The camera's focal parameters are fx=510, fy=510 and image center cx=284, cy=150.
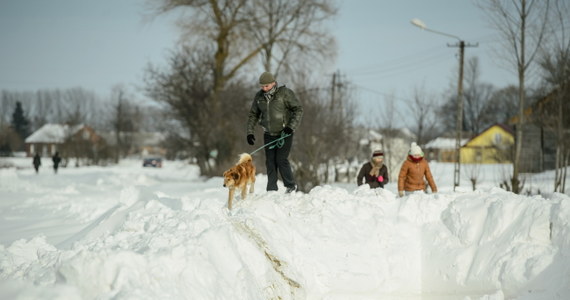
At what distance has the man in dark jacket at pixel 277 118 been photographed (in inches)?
291

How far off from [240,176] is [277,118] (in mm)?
1221

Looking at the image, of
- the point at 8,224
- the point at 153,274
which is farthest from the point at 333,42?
the point at 153,274

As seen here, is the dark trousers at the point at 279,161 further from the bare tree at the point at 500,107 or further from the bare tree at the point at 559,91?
the bare tree at the point at 500,107

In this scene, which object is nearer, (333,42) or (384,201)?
(384,201)

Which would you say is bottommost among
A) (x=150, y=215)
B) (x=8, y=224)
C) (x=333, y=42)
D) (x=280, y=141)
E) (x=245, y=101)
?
(x=8, y=224)

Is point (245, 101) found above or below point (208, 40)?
below

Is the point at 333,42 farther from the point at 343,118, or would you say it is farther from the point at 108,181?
the point at 108,181

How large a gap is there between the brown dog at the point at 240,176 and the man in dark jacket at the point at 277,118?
421 mm

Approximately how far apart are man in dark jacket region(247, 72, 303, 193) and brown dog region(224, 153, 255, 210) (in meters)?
0.42

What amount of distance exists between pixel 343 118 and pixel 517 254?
13876mm

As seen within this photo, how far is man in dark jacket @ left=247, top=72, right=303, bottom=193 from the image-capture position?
738cm

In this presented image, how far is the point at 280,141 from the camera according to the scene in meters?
7.54

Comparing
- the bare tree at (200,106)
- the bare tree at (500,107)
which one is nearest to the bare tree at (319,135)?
the bare tree at (200,106)

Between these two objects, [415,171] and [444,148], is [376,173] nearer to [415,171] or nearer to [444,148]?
[415,171]
